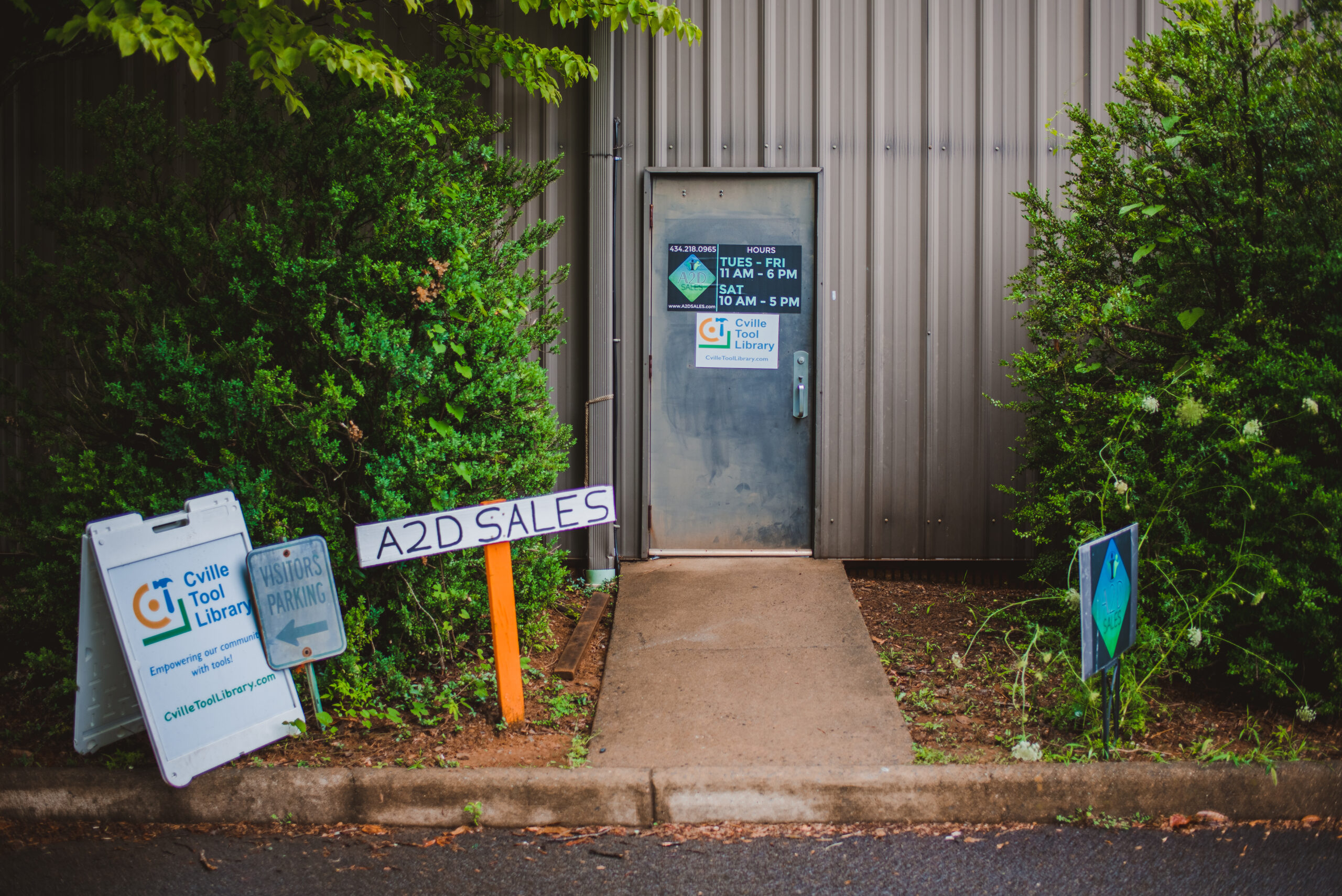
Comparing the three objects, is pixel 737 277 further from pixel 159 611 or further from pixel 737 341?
pixel 159 611

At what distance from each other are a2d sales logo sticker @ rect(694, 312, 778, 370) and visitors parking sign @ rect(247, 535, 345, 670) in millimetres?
3238

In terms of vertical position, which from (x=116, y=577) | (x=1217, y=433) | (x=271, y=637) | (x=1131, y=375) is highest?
(x=1131, y=375)

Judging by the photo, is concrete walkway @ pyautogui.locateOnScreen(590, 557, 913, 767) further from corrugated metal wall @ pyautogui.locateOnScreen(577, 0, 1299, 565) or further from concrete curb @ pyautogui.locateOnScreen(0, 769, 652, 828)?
corrugated metal wall @ pyautogui.locateOnScreen(577, 0, 1299, 565)

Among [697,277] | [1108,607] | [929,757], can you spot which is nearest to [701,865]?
[929,757]

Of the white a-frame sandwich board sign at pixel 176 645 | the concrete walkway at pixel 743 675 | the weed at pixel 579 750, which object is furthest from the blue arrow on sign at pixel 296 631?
the concrete walkway at pixel 743 675

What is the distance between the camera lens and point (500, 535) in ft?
12.3

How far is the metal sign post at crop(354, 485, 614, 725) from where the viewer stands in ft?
12.0

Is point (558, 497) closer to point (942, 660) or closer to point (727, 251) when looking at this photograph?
point (942, 660)

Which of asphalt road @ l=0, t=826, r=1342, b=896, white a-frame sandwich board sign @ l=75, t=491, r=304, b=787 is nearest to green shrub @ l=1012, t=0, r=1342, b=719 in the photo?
asphalt road @ l=0, t=826, r=1342, b=896

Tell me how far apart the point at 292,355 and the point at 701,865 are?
3105mm

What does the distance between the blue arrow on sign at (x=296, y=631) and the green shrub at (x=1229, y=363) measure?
3641mm

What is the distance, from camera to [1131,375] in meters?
4.39

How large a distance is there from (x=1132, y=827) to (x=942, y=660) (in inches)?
59.8

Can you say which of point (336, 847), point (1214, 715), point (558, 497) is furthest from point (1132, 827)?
point (336, 847)
